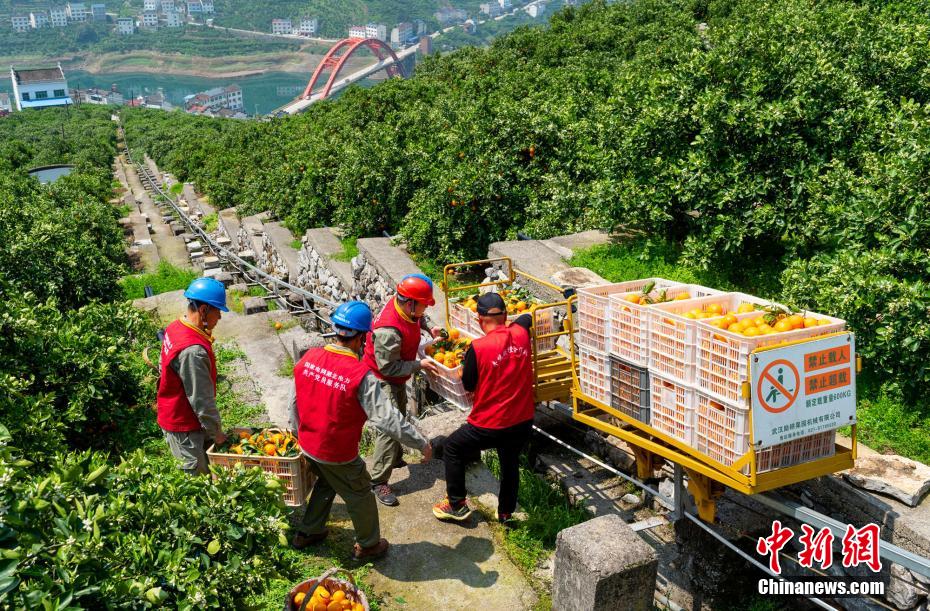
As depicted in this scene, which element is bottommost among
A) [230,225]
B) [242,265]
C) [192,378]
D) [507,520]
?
[242,265]

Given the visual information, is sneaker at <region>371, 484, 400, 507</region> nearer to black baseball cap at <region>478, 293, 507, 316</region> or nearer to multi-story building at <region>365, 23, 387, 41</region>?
black baseball cap at <region>478, 293, 507, 316</region>

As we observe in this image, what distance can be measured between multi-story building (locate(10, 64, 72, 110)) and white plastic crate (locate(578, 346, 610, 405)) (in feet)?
374

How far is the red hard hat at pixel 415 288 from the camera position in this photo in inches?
232

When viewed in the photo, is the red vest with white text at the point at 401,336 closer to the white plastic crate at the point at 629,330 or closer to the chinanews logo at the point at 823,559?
the white plastic crate at the point at 629,330

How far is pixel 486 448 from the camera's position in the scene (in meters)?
5.71

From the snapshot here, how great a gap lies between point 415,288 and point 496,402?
1.16 meters

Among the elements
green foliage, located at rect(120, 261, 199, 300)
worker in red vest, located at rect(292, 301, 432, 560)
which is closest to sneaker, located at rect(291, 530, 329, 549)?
worker in red vest, located at rect(292, 301, 432, 560)

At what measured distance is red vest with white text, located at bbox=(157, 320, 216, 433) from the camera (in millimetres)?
5168

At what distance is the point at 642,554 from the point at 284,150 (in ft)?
59.2

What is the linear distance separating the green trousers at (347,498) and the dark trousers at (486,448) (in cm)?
71

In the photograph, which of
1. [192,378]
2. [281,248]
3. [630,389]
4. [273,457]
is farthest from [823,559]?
[281,248]

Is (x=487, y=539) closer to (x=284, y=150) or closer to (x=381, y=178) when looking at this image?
(x=381, y=178)

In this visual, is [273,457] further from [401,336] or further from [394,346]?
[401,336]

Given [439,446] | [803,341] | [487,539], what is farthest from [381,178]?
[803,341]
